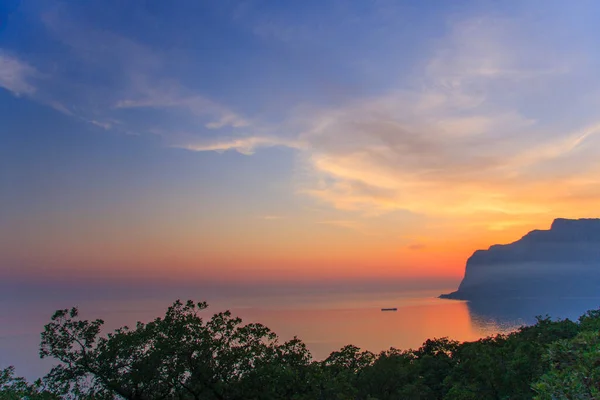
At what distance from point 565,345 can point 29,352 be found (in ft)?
247

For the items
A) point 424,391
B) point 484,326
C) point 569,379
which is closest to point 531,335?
point 424,391

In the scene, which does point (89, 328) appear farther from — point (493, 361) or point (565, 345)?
point (493, 361)

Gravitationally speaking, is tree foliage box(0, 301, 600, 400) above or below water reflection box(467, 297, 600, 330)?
above

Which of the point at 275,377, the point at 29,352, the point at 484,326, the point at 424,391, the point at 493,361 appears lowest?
the point at 484,326

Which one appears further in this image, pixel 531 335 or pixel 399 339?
pixel 399 339

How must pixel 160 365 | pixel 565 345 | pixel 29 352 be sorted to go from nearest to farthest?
pixel 565 345, pixel 160 365, pixel 29 352

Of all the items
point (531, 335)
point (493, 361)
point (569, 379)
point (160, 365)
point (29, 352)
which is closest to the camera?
point (569, 379)

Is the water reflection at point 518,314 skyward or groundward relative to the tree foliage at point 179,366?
groundward

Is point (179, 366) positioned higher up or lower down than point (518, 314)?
higher up

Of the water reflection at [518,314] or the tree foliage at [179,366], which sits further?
the water reflection at [518,314]

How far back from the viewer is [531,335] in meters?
33.7

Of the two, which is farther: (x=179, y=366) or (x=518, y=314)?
(x=518, y=314)

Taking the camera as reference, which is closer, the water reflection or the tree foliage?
the tree foliage

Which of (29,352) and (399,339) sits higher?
(29,352)
